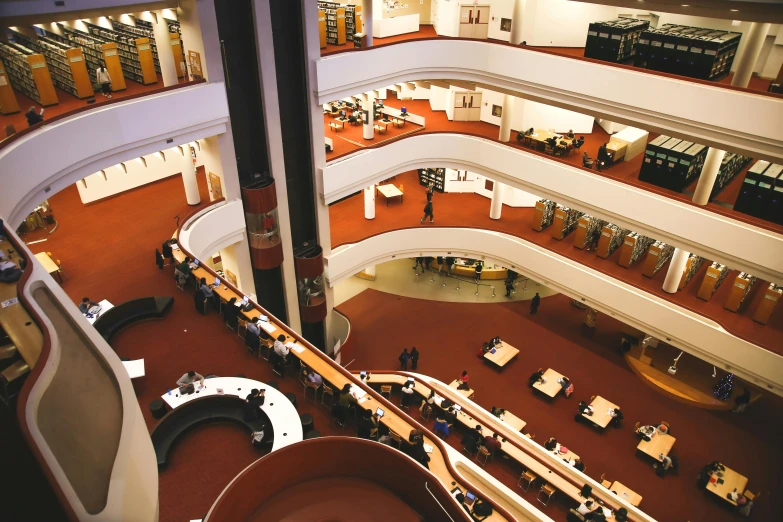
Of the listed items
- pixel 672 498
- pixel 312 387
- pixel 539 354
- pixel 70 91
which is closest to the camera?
pixel 312 387

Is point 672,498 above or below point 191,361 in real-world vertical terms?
below

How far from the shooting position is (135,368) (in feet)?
34.1

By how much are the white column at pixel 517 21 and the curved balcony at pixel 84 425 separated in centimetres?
1597

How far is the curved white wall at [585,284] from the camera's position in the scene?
1497 centimetres

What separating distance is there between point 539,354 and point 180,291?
1334 cm

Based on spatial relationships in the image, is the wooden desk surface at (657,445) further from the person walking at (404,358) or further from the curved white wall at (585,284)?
the person walking at (404,358)

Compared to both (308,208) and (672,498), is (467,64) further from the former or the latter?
(672,498)

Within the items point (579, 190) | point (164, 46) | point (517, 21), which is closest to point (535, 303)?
point (579, 190)

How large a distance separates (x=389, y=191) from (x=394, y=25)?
6.51m

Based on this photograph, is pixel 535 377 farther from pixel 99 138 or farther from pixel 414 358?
pixel 99 138

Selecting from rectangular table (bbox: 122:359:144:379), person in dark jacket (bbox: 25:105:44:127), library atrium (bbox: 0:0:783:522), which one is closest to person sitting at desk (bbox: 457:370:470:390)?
library atrium (bbox: 0:0:783:522)

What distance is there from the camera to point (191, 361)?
1112 centimetres

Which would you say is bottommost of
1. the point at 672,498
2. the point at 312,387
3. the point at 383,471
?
the point at 672,498

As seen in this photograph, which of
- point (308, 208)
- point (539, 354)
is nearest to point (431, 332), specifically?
point (539, 354)
